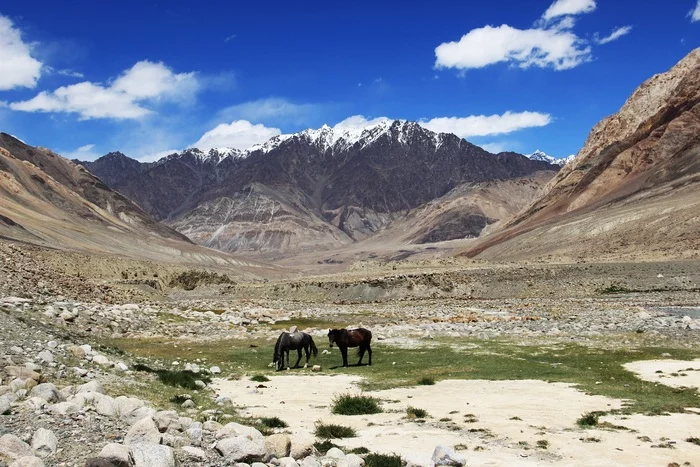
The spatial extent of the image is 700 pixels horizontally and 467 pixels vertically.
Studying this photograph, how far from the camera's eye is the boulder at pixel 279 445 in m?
10.8

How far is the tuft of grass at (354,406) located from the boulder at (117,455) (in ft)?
25.5

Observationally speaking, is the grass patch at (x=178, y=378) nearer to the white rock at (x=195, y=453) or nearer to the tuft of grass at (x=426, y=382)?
the tuft of grass at (x=426, y=382)

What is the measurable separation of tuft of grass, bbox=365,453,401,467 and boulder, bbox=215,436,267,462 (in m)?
1.94

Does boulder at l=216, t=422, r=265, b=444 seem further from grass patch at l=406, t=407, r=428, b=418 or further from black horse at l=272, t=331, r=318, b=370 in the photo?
black horse at l=272, t=331, r=318, b=370

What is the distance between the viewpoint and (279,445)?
10953mm

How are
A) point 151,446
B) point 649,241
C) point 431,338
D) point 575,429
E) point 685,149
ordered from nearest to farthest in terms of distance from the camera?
point 151,446 < point 575,429 < point 431,338 < point 649,241 < point 685,149

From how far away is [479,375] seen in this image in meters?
22.7

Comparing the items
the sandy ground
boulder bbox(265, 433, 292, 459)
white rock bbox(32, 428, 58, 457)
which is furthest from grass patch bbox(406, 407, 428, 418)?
white rock bbox(32, 428, 58, 457)

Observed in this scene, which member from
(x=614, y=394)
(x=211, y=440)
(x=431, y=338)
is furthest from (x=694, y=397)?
(x=431, y=338)

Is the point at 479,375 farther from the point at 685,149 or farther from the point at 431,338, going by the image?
the point at 685,149

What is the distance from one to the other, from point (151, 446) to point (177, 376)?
11.8 metres

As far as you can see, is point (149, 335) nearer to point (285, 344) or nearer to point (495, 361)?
point (285, 344)

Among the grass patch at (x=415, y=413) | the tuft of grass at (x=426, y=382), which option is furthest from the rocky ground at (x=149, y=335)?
the tuft of grass at (x=426, y=382)

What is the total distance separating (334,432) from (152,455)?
516 centimetres
